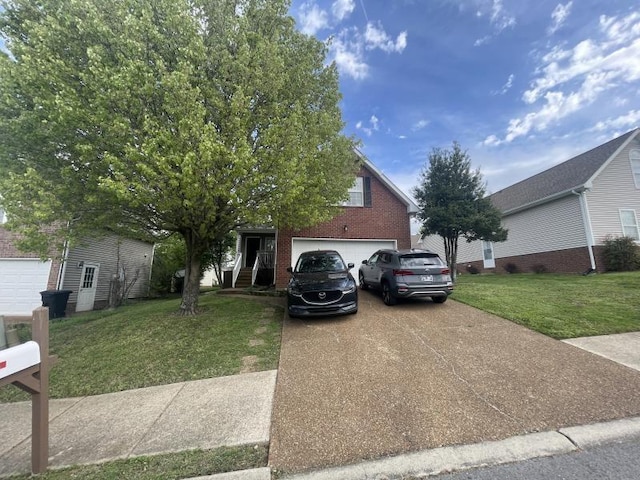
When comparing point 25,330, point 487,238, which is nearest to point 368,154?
point 487,238

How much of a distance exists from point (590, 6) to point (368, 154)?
867 cm

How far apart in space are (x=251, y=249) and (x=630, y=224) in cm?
2080

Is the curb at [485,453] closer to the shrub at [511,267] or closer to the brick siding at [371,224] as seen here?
the brick siding at [371,224]

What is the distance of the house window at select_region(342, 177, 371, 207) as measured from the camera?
45.4 feet

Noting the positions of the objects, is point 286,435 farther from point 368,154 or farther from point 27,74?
point 368,154

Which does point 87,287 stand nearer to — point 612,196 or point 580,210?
point 580,210

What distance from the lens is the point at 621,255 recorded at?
1297 centimetres

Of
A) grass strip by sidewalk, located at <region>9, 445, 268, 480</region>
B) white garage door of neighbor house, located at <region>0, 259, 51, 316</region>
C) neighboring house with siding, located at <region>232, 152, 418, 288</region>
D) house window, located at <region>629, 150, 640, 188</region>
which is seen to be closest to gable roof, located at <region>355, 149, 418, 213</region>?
neighboring house with siding, located at <region>232, 152, 418, 288</region>

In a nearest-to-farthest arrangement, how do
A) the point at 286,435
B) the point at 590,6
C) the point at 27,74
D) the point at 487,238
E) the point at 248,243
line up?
the point at 286,435, the point at 27,74, the point at 590,6, the point at 487,238, the point at 248,243

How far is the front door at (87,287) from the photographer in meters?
12.5

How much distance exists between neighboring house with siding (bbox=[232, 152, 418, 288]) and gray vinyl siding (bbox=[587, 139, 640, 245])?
9.40 m

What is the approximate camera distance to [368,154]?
520 inches

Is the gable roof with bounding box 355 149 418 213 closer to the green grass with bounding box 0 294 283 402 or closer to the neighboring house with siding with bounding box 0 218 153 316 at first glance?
the green grass with bounding box 0 294 283 402

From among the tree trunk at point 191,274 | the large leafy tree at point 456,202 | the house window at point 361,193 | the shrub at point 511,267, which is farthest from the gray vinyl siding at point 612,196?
the tree trunk at point 191,274
